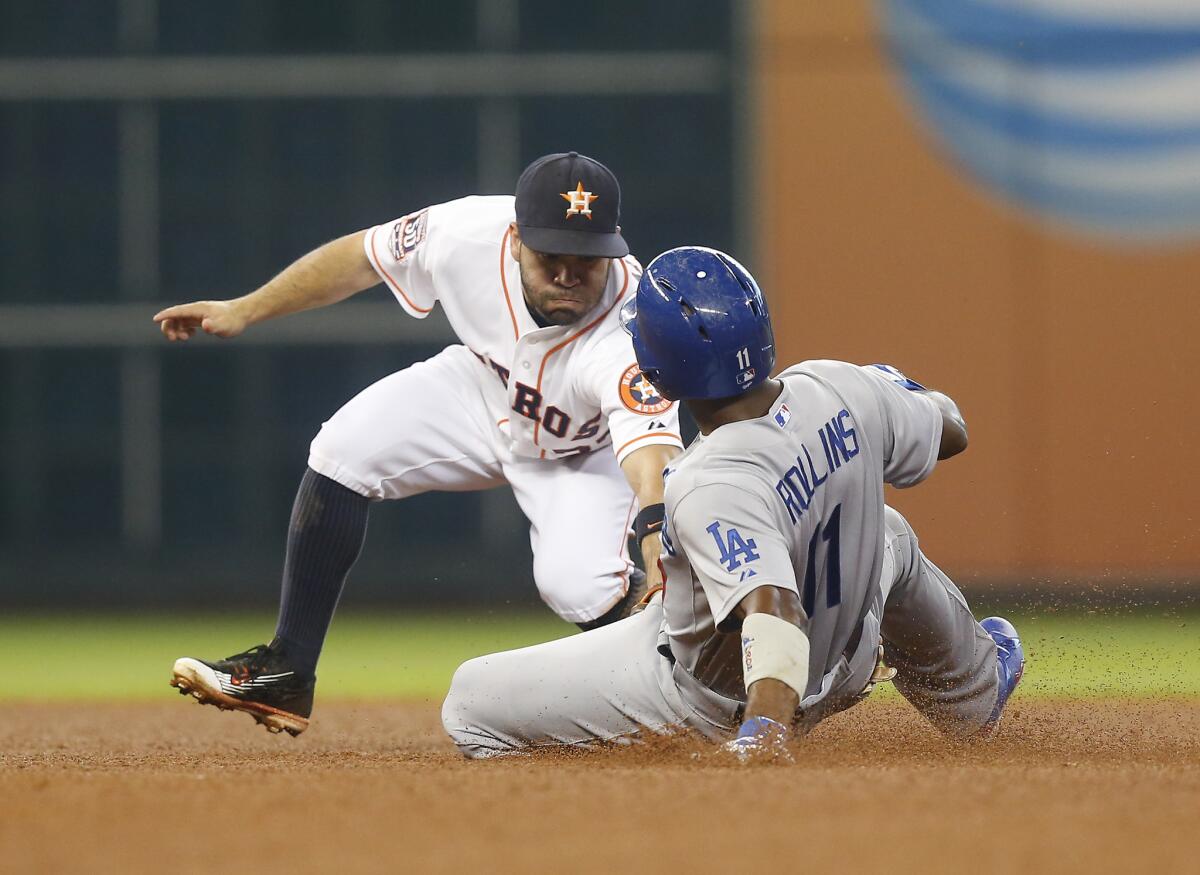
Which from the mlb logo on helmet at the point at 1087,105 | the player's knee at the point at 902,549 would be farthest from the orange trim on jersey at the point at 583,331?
the mlb logo on helmet at the point at 1087,105

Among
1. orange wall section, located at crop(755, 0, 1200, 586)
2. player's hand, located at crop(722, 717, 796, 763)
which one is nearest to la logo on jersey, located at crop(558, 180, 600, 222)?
player's hand, located at crop(722, 717, 796, 763)

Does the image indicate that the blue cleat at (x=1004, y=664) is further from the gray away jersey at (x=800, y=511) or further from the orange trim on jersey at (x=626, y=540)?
the orange trim on jersey at (x=626, y=540)

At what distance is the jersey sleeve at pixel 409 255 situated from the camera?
465 cm

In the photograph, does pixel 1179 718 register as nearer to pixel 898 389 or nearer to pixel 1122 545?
pixel 898 389

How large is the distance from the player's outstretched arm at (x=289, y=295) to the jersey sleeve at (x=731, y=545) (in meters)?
1.71

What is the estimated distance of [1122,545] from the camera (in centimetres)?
997

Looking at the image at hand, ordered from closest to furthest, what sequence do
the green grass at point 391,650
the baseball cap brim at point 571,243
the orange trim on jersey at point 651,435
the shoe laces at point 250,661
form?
1. the orange trim on jersey at point 651,435
2. the baseball cap brim at point 571,243
3. the shoe laces at point 250,661
4. the green grass at point 391,650

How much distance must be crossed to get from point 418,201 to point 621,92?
1350 millimetres

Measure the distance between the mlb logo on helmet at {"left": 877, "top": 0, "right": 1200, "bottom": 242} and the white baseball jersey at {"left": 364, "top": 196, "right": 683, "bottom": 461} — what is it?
6.19m

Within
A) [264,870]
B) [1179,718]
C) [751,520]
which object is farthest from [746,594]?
[1179,718]

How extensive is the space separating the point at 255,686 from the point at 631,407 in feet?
4.05

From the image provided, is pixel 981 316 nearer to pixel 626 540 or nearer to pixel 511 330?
pixel 626 540

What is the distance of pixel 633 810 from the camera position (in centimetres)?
286

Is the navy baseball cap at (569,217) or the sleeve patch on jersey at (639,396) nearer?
the sleeve patch on jersey at (639,396)
